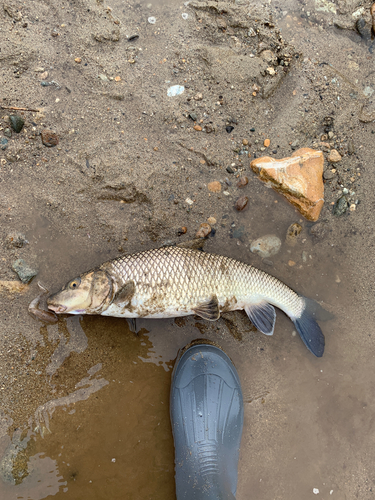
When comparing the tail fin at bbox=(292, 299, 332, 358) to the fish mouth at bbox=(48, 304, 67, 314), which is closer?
the fish mouth at bbox=(48, 304, 67, 314)

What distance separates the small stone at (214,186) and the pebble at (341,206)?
1.22 meters

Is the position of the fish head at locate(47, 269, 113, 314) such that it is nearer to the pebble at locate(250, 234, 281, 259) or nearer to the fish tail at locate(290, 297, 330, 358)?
the pebble at locate(250, 234, 281, 259)

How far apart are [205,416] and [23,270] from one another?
2.25m

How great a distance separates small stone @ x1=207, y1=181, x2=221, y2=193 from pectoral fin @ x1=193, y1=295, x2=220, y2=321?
1.07 meters

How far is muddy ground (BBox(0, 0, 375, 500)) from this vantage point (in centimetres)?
298

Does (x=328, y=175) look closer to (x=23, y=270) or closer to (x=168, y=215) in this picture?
(x=168, y=215)

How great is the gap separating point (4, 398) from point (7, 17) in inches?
141

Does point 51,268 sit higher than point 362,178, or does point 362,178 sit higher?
point 362,178

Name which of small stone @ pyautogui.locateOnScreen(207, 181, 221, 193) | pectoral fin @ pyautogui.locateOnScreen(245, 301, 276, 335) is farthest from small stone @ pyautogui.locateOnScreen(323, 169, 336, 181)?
pectoral fin @ pyautogui.locateOnScreen(245, 301, 276, 335)

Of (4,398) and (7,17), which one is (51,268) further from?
(7,17)

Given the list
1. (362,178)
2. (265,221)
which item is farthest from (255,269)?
(362,178)

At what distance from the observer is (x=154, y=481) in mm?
3029

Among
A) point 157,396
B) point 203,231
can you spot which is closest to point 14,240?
point 203,231

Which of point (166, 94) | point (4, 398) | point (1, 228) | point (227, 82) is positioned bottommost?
point (4, 398)
